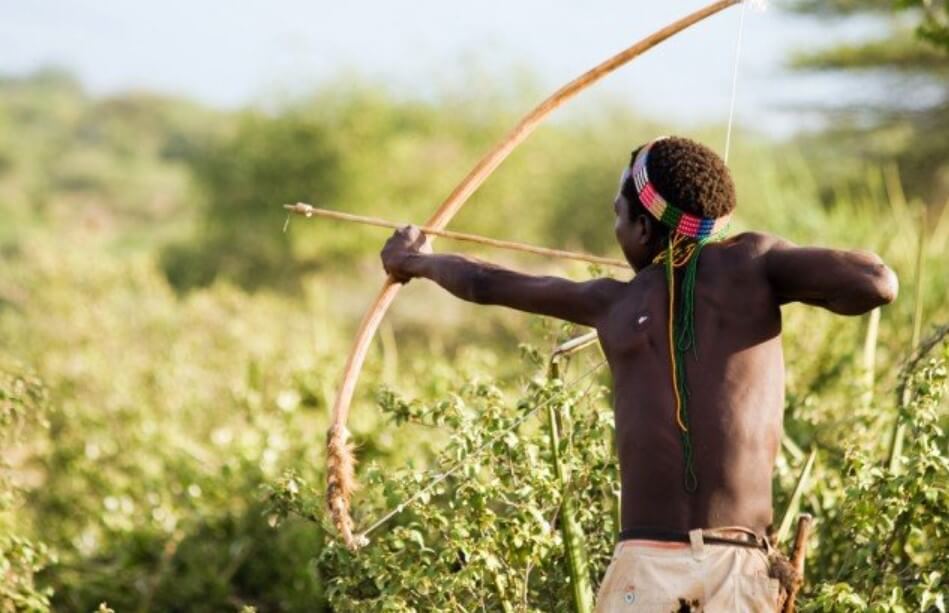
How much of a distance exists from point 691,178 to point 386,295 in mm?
1286

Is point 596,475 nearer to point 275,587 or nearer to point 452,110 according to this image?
point 275,587

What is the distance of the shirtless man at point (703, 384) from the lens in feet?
14.2

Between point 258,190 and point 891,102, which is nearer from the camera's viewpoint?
point 891,102

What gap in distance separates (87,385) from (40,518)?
9.44 feet

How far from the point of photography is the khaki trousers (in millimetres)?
Answer: 4289

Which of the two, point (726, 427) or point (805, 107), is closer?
point (726, 427)

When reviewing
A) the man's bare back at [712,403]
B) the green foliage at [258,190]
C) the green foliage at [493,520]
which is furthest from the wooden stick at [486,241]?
the green foliage at [258,190]

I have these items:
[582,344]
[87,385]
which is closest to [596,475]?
[582,344]

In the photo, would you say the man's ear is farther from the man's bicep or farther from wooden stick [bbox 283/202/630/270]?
wooden stick [bbox 283/202/630/270]

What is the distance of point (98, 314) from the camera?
17.6 m

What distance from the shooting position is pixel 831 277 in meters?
4.34

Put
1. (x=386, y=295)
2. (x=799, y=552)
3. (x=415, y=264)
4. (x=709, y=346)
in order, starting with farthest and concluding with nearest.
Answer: (x=386, y=295)
(x=415, y=264)
(x=799, y=552)
(x=709, y=346)

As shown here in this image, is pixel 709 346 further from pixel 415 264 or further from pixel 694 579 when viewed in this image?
pixel 415 264

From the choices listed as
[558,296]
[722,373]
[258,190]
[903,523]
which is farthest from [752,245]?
[258,190]
